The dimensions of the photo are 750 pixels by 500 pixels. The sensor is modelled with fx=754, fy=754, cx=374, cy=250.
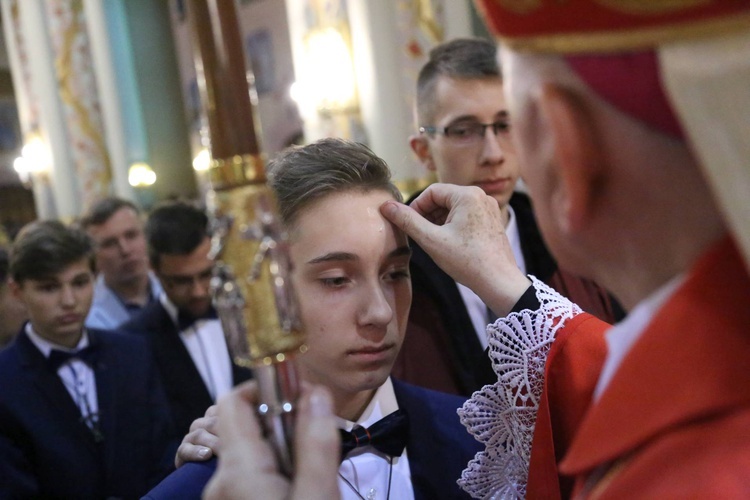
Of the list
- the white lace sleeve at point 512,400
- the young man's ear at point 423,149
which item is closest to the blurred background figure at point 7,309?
the young man's ear at point 423,149

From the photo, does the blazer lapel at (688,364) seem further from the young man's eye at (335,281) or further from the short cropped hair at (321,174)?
the short cropped hair at (321,174)

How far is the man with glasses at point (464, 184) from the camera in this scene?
7.39ft

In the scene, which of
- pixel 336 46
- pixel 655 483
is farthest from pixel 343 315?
pixel 336 46

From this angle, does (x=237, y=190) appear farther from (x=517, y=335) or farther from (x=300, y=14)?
(x=300, y=14)

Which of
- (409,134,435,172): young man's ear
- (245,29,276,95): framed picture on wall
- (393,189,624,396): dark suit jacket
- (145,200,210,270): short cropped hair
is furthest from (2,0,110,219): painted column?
(393,189,624,396): dark suit jacket

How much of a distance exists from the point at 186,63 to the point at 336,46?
25.6 ft

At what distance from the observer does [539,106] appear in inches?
29.7

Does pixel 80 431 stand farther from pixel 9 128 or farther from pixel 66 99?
pixel 9 128

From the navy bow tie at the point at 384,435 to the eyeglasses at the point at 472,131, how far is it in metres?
1.23

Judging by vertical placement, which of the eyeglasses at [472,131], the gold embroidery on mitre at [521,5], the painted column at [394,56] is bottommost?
the gold embroidery on mitre at [521,5]

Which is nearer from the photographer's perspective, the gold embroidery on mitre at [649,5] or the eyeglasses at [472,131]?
the gold embroidery on mitre at [649,5]

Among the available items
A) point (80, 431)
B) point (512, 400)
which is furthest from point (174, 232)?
point (512, 400)

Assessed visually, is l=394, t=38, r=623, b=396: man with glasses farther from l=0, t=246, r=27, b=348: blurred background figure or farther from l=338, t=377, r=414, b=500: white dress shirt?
l=0, t=246, r=27, b=348: blurred background figure

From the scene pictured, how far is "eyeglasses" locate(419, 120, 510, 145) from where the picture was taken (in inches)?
101
